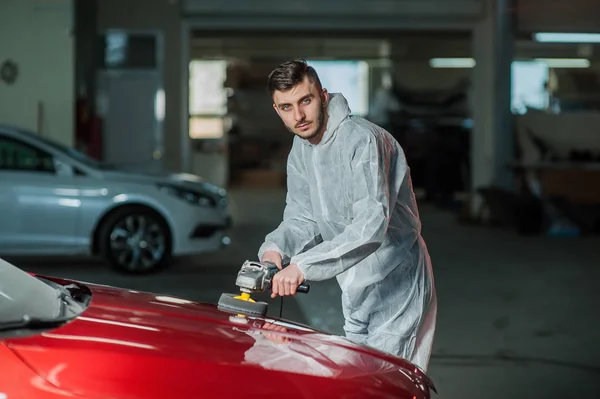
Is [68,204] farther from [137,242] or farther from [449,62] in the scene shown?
[449,62]

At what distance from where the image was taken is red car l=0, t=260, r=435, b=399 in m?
2.89

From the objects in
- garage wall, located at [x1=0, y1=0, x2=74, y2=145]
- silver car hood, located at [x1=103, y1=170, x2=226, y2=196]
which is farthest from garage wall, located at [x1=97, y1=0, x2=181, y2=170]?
silver car hood, located at [x1=103, y1=170, x2=226, y2=196]

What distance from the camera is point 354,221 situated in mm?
3934

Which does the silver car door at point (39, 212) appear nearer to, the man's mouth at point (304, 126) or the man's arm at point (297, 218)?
the man's arm at point (297, 218)

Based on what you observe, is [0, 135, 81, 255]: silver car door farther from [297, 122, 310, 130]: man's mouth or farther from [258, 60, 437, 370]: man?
[297, 122, 310, 130]: man's mouth

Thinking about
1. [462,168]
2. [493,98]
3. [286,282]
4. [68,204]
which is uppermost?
[493,98]

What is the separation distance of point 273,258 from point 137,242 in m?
7.86

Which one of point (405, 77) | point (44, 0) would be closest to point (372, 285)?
point (44, 0)

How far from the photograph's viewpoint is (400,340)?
4.29 m

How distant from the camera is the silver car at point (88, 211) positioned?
1162 cm

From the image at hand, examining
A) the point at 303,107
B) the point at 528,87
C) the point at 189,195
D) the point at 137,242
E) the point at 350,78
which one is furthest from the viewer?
the point at 350,78

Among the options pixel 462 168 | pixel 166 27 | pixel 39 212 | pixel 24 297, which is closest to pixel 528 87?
pixel 462 168

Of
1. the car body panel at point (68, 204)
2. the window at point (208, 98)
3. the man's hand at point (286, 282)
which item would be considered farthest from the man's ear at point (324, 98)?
the window at point (208, 98)

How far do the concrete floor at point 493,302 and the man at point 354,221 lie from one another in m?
2.27
